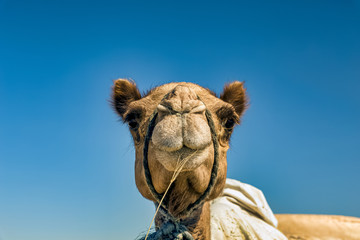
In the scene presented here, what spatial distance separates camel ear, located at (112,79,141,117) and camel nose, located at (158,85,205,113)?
146 cm

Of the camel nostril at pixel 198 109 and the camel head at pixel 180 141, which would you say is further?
the camel nostril at pixel 198 109

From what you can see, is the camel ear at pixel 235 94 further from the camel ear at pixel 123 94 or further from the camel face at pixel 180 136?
the camel face at pixel 180 136

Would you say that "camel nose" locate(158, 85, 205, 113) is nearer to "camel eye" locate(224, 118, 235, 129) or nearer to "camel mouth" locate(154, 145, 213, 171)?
"camel mouth" locate(154, 145, 213, 171)

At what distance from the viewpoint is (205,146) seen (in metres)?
2.09

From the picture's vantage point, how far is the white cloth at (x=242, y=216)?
414 centimetres

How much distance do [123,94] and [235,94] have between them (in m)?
1.54

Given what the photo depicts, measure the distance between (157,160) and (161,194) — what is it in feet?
1.26

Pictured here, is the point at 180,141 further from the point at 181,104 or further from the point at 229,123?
the point at 229,123

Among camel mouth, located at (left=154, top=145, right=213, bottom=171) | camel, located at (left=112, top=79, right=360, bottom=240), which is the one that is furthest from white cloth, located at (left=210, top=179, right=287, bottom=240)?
camel mouth, located at (left=154, top=145, right=213, bottom=171)

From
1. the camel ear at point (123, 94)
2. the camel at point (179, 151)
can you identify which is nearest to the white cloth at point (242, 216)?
the camel at point (179, 151)

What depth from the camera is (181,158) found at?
6.63ft

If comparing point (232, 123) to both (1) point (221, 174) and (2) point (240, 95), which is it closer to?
(1) point (221, 174)

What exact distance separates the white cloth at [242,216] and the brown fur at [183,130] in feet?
3.51

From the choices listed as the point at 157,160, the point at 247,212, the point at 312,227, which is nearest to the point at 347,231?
the point at 312,227
